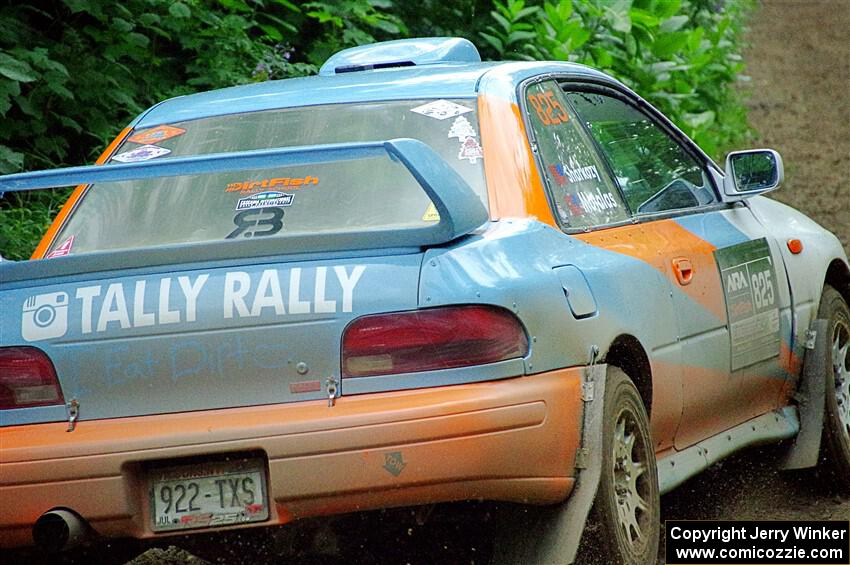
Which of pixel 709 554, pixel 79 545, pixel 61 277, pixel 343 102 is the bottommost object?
pixel 709 554

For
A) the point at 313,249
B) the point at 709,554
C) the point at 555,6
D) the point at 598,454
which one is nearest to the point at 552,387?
the point at 598,454

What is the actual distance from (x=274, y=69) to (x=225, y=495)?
Answer: 5630 mm

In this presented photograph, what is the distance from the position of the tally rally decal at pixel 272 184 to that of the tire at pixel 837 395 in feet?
8.06

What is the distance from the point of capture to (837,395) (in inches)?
231

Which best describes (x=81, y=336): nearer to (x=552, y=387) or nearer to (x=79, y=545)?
(x=79, y=545)

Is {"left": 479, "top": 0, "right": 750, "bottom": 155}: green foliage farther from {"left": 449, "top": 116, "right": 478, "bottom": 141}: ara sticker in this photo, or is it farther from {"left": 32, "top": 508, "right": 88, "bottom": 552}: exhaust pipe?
{"left": 32, "top": 508, "right": 88, "bottom": 552}: exhaust pipe

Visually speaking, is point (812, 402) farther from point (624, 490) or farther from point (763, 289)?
point (624, 490)

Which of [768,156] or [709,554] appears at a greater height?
[768,156]

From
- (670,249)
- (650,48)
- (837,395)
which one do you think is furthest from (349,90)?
(650,48)

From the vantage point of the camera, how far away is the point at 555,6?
1212 cm

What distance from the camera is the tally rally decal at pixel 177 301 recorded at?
12.1ft

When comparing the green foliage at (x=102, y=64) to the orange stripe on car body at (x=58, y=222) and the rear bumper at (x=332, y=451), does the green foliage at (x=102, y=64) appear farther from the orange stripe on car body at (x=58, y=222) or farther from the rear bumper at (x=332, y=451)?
the rear bumper at (x=332, y=451)

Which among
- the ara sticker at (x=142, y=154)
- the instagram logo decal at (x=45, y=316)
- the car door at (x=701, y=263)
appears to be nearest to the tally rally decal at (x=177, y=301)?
the instagram logo decal at (x=45, y=316)

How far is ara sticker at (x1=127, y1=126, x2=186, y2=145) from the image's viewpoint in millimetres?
4727
